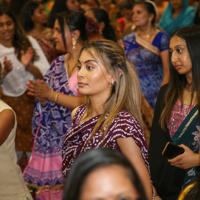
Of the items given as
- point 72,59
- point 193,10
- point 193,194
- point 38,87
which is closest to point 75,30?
point 72,59

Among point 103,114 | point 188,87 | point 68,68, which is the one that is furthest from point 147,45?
point 103,114

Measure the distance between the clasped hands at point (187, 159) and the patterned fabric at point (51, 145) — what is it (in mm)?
1074

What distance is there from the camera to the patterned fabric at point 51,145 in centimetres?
272

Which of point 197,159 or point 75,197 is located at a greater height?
point 75,197

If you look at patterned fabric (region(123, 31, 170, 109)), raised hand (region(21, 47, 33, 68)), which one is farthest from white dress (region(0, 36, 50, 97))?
patterned fabric (region(123, 31, 170, 109))

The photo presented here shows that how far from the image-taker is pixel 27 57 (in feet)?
11.9

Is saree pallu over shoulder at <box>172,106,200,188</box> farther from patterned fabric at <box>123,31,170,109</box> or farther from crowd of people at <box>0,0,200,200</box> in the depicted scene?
patterned fabric at <box>123,31,170,109</box>

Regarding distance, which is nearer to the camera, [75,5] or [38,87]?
[38,87]

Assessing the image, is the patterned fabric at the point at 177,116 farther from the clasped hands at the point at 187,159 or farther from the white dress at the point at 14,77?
the white dress at the point at 14,77

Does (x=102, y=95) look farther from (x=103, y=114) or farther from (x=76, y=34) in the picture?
(x=76, y=34)

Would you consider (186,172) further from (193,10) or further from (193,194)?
(193,10)

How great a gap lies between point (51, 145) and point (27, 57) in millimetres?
1247

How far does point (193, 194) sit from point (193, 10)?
4.04 meters

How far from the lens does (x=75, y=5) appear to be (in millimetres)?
4727
